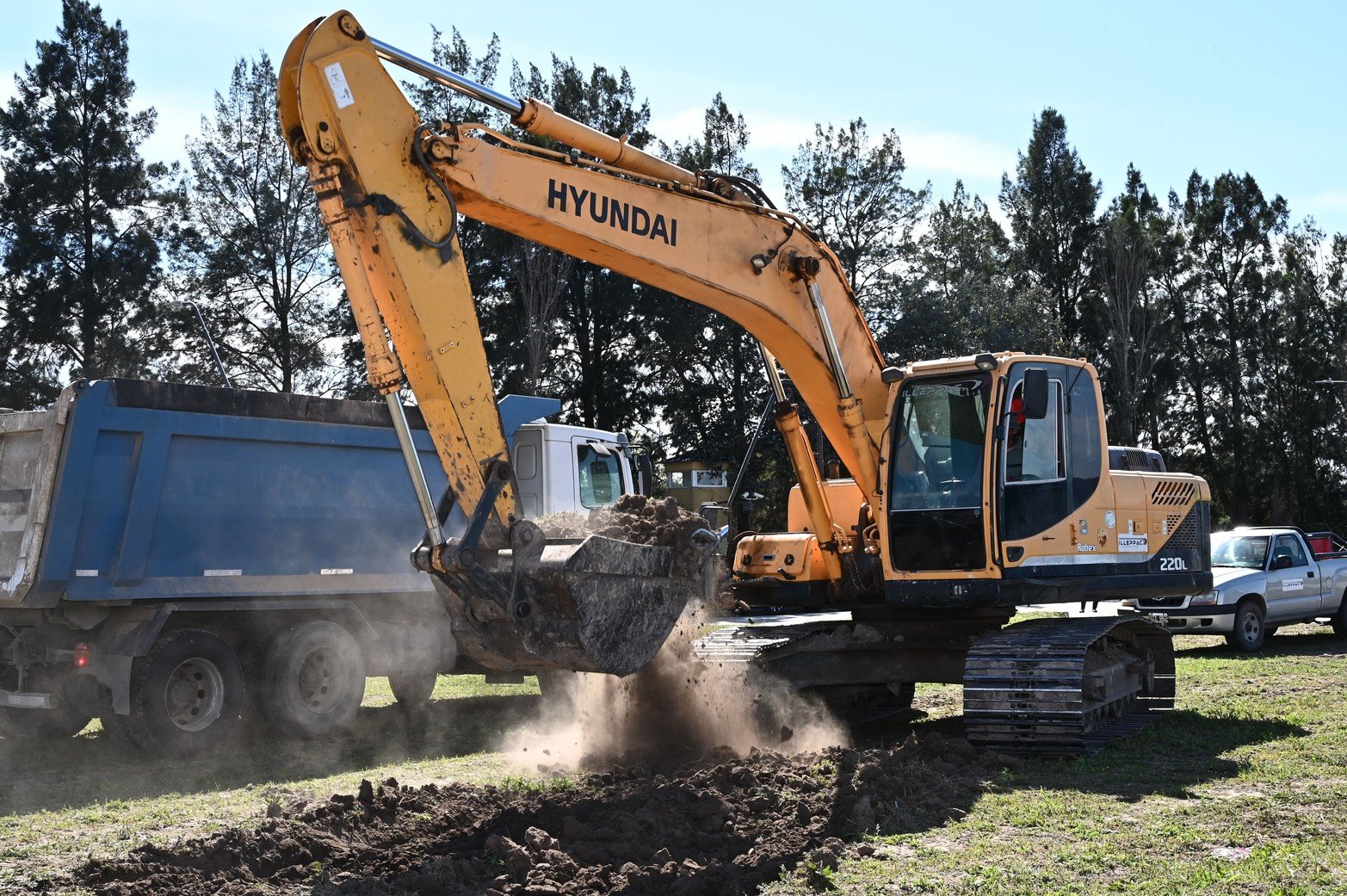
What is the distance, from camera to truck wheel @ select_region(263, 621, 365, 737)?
35.6ft

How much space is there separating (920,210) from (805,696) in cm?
4162

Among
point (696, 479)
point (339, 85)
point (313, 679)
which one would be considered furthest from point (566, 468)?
point (696, 479)

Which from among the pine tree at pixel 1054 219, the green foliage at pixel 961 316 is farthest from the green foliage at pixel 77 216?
the pine tree at pixel 1054 219

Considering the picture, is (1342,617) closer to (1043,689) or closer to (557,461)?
(1043,689)

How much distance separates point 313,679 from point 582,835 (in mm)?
5449

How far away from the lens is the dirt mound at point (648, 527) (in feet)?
24.6

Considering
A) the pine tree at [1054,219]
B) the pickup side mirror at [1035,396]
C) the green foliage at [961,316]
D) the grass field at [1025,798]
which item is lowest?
the grass field at [1025,798]

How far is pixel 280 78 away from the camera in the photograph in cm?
670

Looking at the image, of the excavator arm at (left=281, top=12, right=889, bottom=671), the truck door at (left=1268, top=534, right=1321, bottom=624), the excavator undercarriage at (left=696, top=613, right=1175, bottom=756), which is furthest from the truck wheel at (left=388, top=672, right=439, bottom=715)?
the truck door at (left=1268, top=534, right=1321, bottom=624)

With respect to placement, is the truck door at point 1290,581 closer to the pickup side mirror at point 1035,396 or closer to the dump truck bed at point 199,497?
the pickup side mirror at point 1035,396

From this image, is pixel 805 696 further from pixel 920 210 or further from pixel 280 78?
pixel 920 210

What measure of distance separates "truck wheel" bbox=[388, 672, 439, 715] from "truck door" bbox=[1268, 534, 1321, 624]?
12.0 metres

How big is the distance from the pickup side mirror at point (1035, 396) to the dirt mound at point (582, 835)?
2.72m

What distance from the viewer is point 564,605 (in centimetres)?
671
